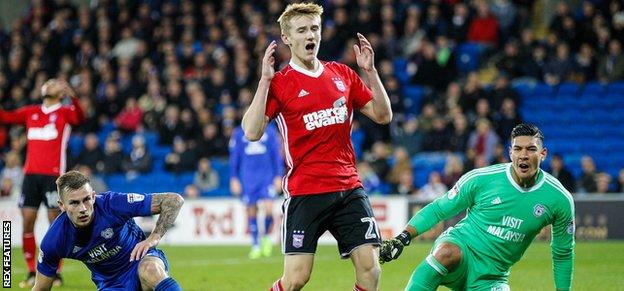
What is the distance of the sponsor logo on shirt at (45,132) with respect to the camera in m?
11.7

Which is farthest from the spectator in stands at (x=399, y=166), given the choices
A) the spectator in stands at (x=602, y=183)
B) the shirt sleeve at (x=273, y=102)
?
the shirt sleeve at (x=273, y=102)

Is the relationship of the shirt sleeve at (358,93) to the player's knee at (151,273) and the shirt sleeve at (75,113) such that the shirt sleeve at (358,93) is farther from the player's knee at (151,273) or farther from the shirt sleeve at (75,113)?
the shirt sleeve at (75,113)

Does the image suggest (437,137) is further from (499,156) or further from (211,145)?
(211,145)

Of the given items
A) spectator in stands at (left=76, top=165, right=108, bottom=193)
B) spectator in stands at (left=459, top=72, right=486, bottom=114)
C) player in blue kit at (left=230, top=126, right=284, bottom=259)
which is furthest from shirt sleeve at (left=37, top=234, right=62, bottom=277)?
spectator in stands at (left=459, top=72, right=486, bottom=114)

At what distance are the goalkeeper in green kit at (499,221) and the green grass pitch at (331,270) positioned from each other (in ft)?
10.8

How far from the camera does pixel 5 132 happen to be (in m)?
23.3

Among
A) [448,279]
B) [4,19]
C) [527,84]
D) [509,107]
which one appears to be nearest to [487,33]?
[527,84]

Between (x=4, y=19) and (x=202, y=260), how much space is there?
15877 millimetres

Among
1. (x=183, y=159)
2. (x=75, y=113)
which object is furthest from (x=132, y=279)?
(x=183, y=159)

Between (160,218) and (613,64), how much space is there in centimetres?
1495

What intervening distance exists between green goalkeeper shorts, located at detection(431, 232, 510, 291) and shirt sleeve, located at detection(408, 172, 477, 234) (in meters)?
0.28

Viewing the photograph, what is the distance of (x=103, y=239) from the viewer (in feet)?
25.6

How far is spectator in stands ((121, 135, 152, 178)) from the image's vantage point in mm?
21688

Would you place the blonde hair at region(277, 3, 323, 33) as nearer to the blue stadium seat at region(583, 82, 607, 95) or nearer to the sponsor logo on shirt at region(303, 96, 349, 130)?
the sponsor logo on shirt at region(303, 96, 349, 130)
